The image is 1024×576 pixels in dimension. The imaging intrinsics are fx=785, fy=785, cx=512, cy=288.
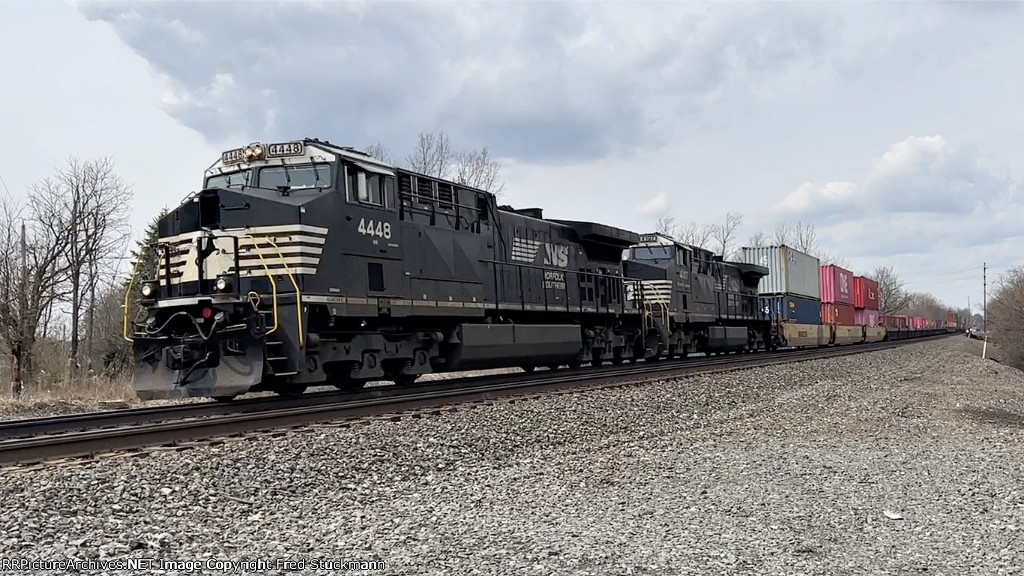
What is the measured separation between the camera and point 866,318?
43406 mm

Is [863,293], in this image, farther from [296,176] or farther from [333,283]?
[296,176]

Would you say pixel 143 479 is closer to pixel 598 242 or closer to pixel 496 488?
pixel 496 488

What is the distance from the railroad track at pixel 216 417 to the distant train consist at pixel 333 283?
0.36m

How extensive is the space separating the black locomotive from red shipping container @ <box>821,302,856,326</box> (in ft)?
75.0

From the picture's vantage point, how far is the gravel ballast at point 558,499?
167 inches

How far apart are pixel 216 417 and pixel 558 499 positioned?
4976mm

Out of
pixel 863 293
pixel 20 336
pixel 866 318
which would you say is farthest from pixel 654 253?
pixel 866 318

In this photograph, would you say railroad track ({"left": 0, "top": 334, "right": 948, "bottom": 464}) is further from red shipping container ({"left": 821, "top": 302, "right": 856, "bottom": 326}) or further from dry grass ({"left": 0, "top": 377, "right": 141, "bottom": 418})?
red shipping container ({"left": 821, "top": 302, "right": 856, "bottom": 326})

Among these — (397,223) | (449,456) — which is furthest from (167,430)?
(397,223)

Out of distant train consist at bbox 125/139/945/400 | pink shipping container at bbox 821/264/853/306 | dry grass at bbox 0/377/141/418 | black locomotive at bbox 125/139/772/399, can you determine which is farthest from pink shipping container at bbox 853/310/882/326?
dry grass at bbox 0/377/141/418

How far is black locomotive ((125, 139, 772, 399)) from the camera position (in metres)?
9.86

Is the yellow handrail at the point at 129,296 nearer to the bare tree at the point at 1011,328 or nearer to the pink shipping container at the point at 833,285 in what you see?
the pink shipping container at the point at 833,285

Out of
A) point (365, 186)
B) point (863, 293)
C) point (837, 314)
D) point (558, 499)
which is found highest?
point (365, 186)

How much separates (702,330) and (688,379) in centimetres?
993
